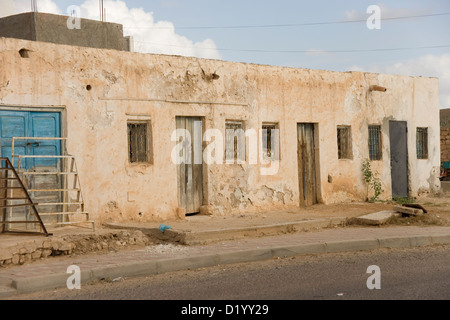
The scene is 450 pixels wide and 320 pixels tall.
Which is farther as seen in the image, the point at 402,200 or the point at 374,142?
the point at 374,142

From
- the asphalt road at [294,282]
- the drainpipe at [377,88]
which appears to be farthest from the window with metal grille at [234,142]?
the asphalt road at [294,282]

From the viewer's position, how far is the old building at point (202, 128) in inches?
506

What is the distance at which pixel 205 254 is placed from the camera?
980 cm

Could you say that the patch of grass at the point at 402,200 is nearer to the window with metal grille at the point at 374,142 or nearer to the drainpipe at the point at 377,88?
the window with metal grille at the point at 374,142

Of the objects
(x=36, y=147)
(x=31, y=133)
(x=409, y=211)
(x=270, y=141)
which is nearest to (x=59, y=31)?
(x=31, y=133)

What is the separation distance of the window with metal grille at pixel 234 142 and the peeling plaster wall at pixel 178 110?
0.21m

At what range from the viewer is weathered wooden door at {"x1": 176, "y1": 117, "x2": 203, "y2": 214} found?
15148 mm

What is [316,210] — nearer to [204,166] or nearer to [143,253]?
[204,166]

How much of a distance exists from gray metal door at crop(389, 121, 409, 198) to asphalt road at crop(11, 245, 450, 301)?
36.1 feet

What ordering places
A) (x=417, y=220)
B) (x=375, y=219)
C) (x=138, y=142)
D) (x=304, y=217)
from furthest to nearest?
1. (x=304, y=217)
2. (x=138, y=142)
3. (x=417, y=220)
4. (x=375, y=219)

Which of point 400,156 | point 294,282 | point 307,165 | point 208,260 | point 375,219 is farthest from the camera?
point 400,156

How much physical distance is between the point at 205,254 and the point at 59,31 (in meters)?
7.51

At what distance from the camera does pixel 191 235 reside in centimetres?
1153

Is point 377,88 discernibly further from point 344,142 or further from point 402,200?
point 402,200
